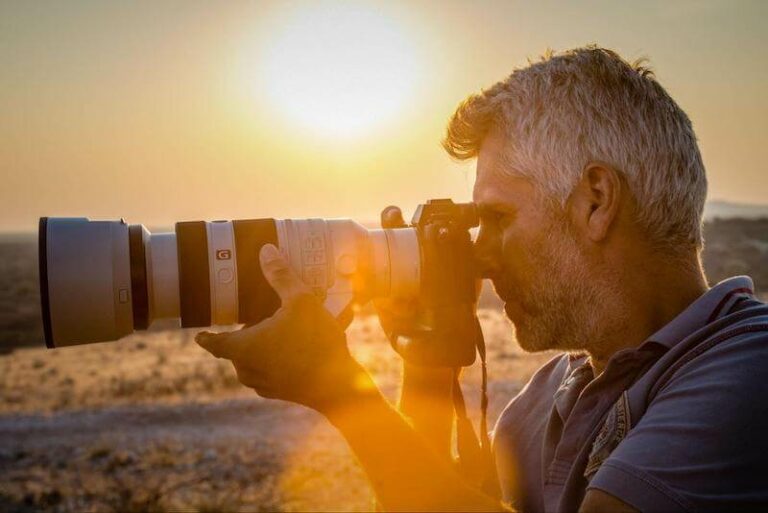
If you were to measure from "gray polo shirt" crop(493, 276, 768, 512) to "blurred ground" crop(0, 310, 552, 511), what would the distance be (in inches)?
179

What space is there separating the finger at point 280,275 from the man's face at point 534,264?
70cm

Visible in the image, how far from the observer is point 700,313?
6.31 feet

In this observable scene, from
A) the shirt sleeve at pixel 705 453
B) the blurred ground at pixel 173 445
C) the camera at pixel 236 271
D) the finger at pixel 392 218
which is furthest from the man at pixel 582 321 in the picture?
the blurred ground at pixel 173 445

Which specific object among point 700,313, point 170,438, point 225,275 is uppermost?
point 225,275

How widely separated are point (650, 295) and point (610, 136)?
0.50 m

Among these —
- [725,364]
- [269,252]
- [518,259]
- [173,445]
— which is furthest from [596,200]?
[173,445]

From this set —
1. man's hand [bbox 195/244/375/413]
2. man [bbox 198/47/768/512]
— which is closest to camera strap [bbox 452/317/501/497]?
man [bbox 198/47/768/512]

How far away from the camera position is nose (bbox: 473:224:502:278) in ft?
8.06

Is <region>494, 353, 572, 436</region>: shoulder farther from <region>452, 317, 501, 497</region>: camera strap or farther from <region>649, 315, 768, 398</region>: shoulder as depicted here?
<region>649, 315, 768, 398</region>: shoulder

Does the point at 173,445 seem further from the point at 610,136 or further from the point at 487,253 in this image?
the point at 610,136

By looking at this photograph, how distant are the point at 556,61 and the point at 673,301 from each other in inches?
34.6

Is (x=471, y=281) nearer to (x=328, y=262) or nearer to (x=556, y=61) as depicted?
(x=328, y=262)

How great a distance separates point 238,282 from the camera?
96.5 inches

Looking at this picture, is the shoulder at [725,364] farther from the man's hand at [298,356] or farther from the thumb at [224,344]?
the thumb at [224,344]
